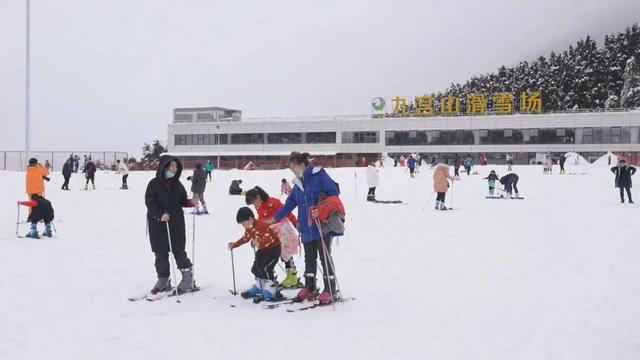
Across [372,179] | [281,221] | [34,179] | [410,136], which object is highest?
[410,136]

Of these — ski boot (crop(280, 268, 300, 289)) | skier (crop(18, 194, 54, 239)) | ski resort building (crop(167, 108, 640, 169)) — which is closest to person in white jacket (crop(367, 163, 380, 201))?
skier (crop(18, 194, 54, 239))

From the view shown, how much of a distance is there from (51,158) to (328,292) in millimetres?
50585

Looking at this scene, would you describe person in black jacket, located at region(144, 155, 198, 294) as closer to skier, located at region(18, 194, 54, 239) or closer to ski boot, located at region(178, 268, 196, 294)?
ski boot, located at region(178, 268, 196, 294)

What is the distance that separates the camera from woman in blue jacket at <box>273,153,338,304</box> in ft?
23.0

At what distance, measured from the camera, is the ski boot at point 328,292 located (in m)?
7.02

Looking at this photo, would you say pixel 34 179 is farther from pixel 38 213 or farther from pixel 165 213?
pixel 165 213

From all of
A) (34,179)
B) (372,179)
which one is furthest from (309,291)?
(372,179)

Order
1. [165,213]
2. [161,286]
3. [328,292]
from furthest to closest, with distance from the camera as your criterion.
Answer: [161,286], [165,213], [328,292]

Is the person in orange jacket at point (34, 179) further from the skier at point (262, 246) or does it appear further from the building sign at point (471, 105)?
the building sign at point (471, 105)

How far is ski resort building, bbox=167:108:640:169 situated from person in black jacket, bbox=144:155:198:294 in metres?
58.0

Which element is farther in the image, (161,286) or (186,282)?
(186,282)

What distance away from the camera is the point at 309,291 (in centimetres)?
722

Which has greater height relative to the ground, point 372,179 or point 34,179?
point 34,179

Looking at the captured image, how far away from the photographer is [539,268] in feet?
31.5
